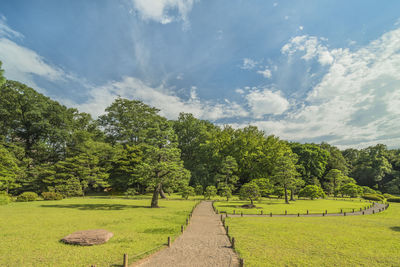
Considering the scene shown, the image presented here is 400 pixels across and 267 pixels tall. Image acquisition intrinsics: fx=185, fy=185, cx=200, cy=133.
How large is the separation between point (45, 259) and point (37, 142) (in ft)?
155

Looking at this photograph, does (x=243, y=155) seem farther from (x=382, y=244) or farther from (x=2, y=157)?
(x=2, y=157)

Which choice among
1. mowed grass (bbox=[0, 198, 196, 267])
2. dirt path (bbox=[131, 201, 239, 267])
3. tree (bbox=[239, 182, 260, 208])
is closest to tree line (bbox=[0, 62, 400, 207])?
tree (bbox=[239, 182, 260, 208])

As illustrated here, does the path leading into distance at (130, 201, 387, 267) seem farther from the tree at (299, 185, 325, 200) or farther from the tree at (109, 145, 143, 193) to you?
the tree at (299, 185, 325, 200)

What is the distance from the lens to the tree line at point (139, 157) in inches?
1118

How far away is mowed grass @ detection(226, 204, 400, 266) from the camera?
29.5ft

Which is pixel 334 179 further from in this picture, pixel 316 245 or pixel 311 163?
pixel 316 245

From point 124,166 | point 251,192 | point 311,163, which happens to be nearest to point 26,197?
point 124,166

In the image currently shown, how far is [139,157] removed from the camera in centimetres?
4369

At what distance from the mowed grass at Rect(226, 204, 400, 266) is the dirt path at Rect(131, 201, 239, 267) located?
85 centimetres

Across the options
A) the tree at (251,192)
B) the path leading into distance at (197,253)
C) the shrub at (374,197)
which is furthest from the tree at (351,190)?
the path leading into distance at (197,253)

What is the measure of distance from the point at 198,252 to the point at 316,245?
7.19 meters

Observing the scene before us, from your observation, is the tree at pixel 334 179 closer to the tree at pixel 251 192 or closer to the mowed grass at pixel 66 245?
the tree at pixel 251 192

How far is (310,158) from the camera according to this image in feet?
185

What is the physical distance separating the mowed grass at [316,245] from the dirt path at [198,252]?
85 centimetres
